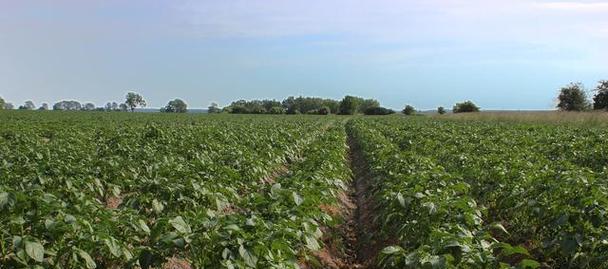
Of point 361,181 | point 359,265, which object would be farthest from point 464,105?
point 359,265

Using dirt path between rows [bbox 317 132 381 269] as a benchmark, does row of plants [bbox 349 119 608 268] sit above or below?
above

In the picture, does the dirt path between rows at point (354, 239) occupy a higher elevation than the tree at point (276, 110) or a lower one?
lower

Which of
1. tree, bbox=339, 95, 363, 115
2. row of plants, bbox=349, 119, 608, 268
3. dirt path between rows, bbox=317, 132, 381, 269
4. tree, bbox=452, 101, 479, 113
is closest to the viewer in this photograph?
row of plants, bbox=349, 119, 608, 268

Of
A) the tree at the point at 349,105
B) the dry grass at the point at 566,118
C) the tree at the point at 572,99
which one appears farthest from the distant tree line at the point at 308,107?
the dry grass at the point at 566,118

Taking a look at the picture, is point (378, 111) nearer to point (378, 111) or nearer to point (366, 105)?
point (378, 111)

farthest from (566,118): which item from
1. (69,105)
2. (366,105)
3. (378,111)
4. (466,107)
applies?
(69,105)

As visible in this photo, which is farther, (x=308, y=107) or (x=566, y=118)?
(x=308, y=107)

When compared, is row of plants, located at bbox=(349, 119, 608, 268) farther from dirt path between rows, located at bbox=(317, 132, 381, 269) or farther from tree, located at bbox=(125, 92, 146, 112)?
tree, located at bbox=(125, 92, 146, 112)

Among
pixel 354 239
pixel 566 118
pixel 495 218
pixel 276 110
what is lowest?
pixel 354 239

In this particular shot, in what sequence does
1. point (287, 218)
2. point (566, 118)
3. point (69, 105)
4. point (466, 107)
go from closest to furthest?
1. point (287, 218)
2. point (566, 118)
3. point (466, 107)
4. point (69, 105)

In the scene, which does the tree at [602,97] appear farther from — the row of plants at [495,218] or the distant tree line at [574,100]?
the row of plants at [495,218]

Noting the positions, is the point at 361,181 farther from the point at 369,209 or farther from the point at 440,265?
the point at 440,265

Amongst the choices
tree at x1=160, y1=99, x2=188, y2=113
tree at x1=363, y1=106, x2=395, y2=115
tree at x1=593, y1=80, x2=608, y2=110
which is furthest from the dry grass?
tree at x1=160, y1=99, x2=188, y2=113

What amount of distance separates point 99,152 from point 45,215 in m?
8.54
